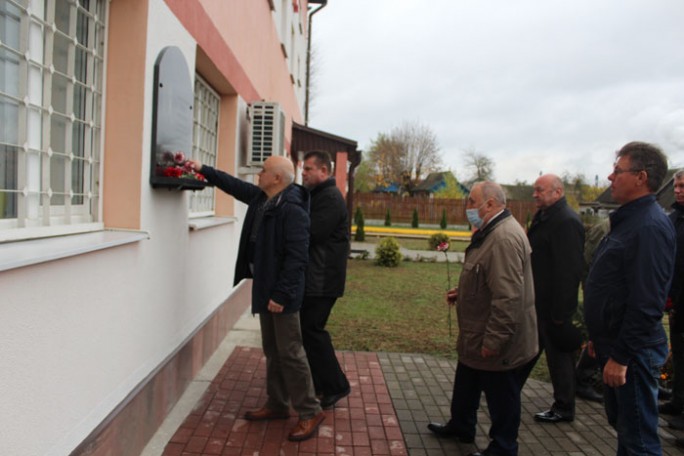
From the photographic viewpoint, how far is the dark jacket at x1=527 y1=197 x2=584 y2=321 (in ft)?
13.3

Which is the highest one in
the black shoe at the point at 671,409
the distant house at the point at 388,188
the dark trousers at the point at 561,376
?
the distant house at the point at 388,188

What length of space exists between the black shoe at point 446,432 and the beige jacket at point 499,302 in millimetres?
687

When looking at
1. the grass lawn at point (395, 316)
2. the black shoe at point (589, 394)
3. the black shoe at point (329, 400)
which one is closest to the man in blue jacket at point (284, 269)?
the black shoe at point (329, 400)

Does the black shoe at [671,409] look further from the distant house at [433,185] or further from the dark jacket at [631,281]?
the distant house at [433,185]

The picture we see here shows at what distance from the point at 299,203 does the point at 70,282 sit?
164cm

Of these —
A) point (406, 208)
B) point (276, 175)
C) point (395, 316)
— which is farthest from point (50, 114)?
point (406, 208)

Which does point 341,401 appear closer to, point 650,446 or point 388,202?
point 650,446

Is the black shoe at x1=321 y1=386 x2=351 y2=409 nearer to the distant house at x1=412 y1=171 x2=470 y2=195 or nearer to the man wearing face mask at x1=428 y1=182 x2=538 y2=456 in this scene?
the man wearing face mask at x1=428 y1=182 x2=538 y2=456

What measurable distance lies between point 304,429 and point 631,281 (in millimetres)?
2345

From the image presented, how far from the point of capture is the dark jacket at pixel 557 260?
13.3ft

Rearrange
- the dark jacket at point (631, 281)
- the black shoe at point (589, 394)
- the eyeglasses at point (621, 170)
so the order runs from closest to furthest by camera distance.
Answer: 1. the dark jacket at point (631, 281)
2. the eyeglasses at point (621, 170)
3. the black shoe at point (589, 394)

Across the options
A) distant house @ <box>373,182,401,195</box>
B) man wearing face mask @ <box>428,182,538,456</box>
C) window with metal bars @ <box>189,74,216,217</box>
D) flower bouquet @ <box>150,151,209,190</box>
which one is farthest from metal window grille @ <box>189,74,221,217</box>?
distant house @ <box>373,182,401,195</box>

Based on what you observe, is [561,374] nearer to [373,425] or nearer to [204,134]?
[373,425]

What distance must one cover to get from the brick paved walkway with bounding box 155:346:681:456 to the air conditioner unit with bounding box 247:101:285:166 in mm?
2863
